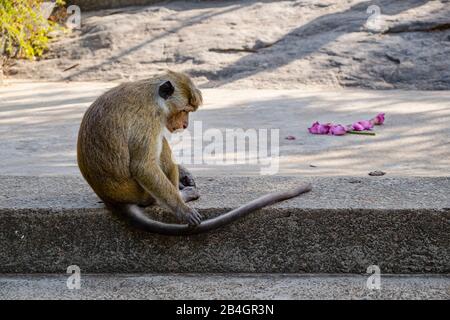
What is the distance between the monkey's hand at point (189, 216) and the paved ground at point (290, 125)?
2.49m

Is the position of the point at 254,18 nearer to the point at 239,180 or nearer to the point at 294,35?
the point at 294,35

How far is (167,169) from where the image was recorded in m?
4.12

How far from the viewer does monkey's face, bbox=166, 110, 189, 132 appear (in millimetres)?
4164

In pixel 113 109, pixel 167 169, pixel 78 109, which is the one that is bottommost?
pixel 78 109

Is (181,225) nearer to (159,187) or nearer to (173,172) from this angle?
(159,187)

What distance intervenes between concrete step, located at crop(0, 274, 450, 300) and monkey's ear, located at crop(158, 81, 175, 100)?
0.88 meters

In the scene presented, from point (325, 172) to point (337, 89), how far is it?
4907 millimetres

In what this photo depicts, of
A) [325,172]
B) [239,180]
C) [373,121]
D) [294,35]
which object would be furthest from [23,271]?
[294,35]

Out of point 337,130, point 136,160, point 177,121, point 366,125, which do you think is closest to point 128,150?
point 136,160

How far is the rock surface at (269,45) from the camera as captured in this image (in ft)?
38.0

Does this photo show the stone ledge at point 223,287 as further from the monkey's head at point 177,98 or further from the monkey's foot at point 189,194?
the monkey's head at point 177,98

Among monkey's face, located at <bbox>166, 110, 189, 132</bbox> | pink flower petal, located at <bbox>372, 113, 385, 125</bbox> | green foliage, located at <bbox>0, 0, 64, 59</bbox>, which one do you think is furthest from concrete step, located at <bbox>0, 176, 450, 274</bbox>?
green foliage, located at <bbox>0, 0, 64, 59</bbox>

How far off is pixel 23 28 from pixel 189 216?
9.34 metres

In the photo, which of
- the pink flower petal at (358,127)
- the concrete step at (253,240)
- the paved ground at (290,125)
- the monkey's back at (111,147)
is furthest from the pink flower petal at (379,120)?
the monkey's back at (111,147)
